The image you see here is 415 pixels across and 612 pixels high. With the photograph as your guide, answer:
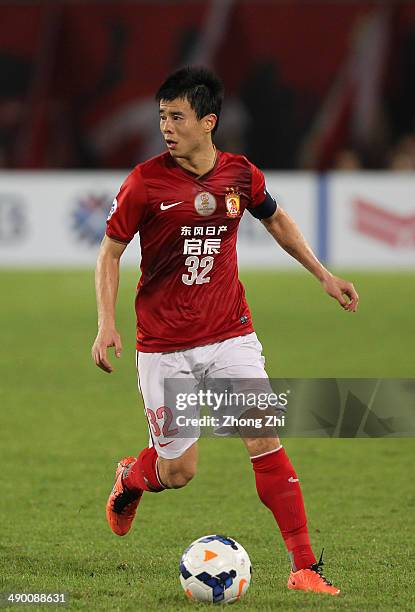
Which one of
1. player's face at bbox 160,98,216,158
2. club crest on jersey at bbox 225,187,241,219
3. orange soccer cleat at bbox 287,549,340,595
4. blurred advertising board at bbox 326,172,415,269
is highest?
player's face at bbox 160,98,216,158

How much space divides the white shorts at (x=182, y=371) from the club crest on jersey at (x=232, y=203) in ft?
1.65

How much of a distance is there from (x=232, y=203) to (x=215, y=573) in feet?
4.87

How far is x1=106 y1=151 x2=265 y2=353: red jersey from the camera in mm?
5324

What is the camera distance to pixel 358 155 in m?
23.8

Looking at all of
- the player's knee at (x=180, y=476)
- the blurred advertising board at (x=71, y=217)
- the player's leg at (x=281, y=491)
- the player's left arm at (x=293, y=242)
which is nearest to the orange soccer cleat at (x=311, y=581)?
the player's leg at (x=281, y=491)

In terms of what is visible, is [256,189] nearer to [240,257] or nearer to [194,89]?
[194,89]

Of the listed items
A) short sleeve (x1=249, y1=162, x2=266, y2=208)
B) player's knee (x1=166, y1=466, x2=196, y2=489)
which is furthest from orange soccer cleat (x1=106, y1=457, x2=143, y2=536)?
short sleeve (x1=249, y1=162, x2=266, y2=208)

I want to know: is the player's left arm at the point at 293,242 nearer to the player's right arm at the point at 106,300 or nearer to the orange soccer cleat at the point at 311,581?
the player's right arm at the point at 106,300

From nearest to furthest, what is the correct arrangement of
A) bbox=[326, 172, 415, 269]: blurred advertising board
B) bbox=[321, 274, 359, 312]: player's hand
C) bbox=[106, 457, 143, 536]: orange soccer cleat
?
bbox=[321, 274, 359, 312]: player's hand, bbox=[106, 457, 143, 536]: orange soccer cleat, bbox=[326, 172, 415, 269]: blurred advertising board

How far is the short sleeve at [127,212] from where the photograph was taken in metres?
5.27

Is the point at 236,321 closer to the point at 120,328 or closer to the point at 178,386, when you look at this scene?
the point at 178,386

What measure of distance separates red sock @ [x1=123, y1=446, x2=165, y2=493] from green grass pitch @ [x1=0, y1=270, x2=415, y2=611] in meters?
0.30

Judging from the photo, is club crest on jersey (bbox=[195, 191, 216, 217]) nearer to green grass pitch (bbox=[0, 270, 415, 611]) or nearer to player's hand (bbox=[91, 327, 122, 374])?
player's hand (bbox=[91, 327, 122, 374])

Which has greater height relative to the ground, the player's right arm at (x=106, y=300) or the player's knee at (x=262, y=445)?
the player's right arm at (x=106, y=300)
